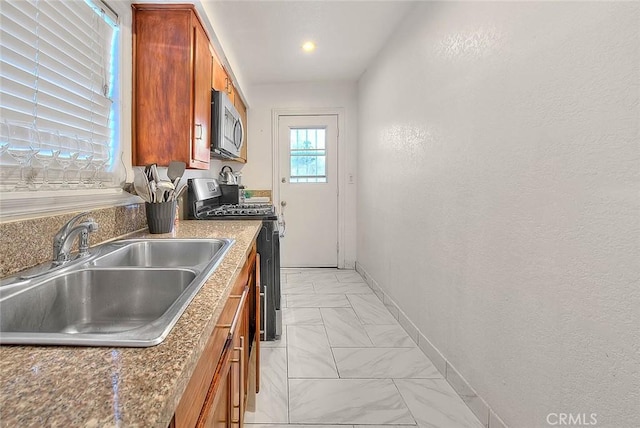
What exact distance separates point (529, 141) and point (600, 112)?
275mm

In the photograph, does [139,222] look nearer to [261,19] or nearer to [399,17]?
[261,19]

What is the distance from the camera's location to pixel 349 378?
186 cm

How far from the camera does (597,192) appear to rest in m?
0.95

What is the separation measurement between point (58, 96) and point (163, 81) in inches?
24.8

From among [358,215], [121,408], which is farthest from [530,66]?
[358,215]

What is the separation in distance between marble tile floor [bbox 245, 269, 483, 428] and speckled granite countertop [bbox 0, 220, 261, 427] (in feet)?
3.98

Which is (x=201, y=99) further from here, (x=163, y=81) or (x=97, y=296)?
(x=97, y=296)

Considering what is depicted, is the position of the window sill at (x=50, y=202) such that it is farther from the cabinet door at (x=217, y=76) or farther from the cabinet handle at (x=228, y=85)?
the cabinet handle at (x=228, y=85)

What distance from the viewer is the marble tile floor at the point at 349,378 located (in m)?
1.54

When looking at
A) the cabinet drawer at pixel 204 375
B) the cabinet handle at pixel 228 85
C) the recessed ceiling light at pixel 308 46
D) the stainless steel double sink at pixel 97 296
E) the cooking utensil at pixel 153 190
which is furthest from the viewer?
the recessed ceiling light at pixel 308 46

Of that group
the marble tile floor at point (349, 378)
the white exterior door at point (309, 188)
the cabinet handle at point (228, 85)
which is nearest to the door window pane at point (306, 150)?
the white exterior door at point (309, 188)

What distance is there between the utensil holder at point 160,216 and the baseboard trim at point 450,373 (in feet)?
5.43

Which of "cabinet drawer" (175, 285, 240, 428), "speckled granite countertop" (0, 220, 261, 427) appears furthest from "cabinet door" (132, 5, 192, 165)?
"speckled granite countertop" (0, 220, 261, 427)

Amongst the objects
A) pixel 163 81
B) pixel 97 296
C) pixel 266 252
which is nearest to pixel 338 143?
pixel 266 252
